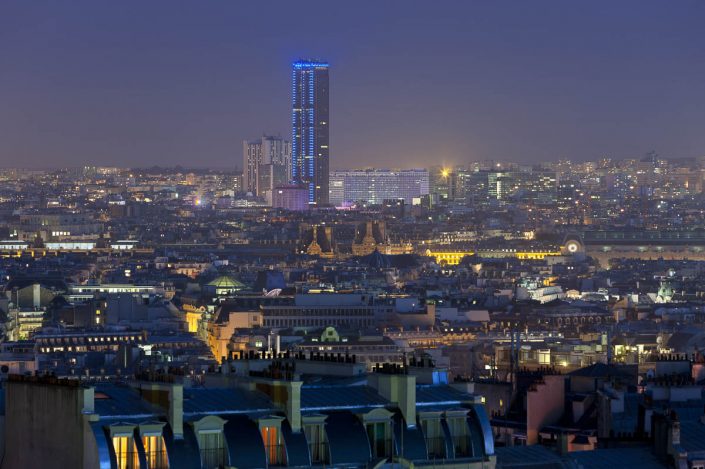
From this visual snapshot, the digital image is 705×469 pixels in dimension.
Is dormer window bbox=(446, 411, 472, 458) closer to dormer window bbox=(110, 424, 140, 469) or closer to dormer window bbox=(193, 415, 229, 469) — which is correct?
dormer window bbox=(193, 415, 229, 469)

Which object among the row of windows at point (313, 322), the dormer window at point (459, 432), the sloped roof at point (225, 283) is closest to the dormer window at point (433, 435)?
the dormer window at point (459, 432)

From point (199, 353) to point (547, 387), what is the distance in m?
46.5

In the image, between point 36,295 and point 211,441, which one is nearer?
point 211,441

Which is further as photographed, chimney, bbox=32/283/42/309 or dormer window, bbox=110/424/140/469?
chimney, bbox=32/283/42/309

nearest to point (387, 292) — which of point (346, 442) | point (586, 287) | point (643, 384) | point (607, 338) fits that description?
point (586, 287)

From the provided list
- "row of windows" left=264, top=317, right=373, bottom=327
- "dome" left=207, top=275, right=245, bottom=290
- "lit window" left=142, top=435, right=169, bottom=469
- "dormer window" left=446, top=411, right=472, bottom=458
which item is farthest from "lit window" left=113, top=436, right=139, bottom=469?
"dome" left=207, top=275, right=245, bottom=290

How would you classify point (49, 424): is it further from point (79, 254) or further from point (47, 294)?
point (79, 254)

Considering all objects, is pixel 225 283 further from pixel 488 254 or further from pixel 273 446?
pixel 273 446

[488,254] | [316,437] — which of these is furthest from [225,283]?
[316,437]

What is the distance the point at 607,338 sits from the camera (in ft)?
258

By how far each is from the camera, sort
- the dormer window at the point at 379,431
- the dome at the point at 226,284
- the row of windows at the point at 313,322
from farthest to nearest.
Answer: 1. the dome at the point at 226,284
2. the row of windows at the point at 313,322
3. the dormer window at the point at 379,431

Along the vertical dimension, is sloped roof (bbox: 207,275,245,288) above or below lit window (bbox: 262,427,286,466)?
below

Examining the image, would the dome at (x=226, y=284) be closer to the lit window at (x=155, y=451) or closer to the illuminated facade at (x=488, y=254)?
the illuminated facade at (x=488, y=254)

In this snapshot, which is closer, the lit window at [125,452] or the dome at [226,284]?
the lit window at [125,452]
